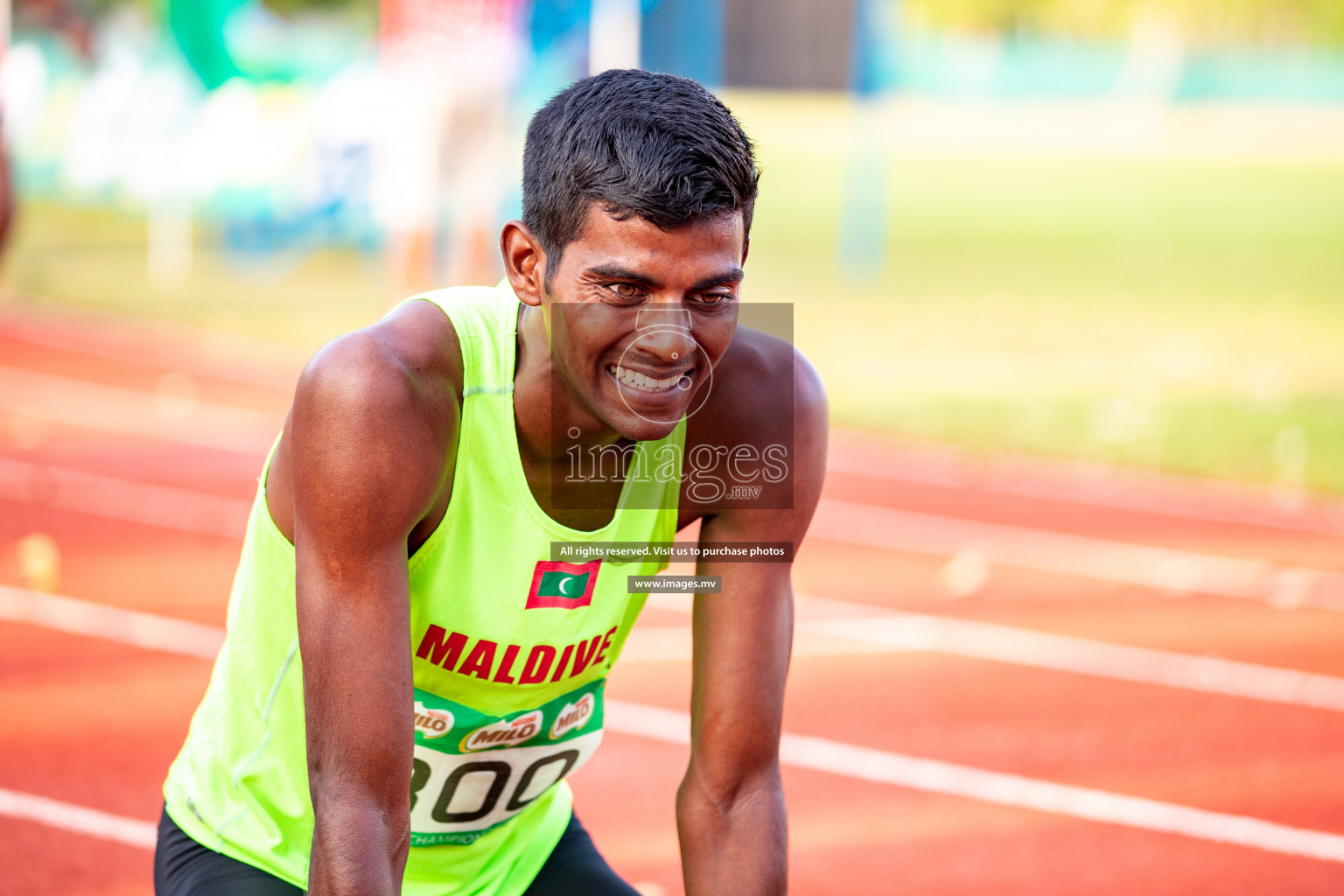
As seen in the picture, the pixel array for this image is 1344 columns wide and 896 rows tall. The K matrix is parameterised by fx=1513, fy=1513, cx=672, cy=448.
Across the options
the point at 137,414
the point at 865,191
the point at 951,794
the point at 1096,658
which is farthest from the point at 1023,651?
the point at 865,191

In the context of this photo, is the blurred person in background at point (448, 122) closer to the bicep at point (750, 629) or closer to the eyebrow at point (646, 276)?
the bicep at point (750, 629)

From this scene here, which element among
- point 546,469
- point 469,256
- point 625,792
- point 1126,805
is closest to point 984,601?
point 1126,805

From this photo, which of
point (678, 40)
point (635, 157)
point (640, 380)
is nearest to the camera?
point (635, 157)

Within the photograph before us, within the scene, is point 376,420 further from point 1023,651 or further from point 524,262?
point 1023,651

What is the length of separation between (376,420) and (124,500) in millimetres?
5865

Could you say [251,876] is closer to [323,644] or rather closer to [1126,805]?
[323,644]

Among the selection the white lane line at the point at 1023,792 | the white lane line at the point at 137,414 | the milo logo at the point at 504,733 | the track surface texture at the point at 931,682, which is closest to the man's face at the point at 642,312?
the milo logo at the point at 504,733

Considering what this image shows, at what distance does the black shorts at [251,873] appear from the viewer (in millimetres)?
2086

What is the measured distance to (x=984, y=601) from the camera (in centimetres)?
618

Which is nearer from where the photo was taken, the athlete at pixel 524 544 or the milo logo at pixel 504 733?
the athlete at pixel 524 544

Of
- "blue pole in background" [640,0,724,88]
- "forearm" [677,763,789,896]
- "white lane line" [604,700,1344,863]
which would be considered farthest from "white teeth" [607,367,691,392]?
"blue pole in background" [640,0,724,88]

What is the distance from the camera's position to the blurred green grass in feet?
32.0

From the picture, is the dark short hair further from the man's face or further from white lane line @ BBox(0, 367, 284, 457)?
white lane line @ BBox(0, 367, 284, 457)

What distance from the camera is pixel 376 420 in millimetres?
1838
